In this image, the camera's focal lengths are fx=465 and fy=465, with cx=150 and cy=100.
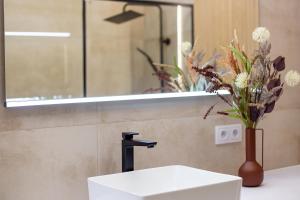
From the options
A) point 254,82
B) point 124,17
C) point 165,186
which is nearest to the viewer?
point 165,186

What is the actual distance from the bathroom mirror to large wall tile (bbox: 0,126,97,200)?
0.12 meters

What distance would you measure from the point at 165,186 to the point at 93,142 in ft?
1.22

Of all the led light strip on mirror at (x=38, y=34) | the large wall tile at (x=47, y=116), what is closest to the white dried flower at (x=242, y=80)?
the large wall tile at (x=47, y=116)

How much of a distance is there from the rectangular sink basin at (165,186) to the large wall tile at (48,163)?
189mm

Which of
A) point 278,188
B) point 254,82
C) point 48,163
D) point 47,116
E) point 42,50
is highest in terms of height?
point 42,50

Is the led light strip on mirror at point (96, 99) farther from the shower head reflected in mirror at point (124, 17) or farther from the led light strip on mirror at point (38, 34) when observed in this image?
the shower head reflected in mirror at point (124, 17)

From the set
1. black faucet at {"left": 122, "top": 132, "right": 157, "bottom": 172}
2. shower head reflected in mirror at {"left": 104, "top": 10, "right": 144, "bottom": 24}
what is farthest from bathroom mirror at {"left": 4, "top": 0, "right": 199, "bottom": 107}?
black faucet at {"left": 122, "top": 132, "right": 157, "bottom": 172}

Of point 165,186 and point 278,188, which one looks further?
point 278,188

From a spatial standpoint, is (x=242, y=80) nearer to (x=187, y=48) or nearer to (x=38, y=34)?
(x=187, y=48)

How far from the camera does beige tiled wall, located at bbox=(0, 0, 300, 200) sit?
5.10ft

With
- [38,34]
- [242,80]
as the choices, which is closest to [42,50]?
[38,34]

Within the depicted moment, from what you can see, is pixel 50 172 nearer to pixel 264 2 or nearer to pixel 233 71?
pixel 233 71

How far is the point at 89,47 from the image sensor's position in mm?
2100

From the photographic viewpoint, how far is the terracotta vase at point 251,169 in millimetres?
1885
